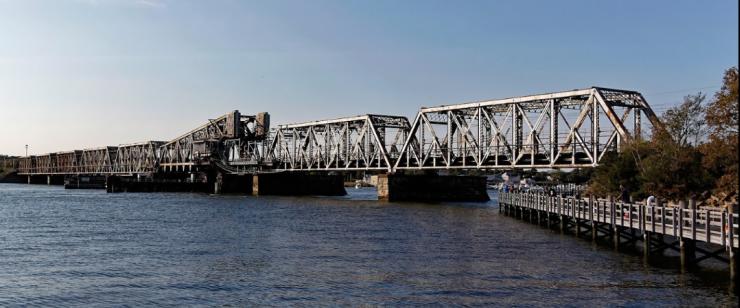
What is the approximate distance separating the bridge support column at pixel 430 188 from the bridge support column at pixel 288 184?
38272mm

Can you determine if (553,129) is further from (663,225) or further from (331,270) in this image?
(331,270)

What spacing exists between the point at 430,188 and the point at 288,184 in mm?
44095

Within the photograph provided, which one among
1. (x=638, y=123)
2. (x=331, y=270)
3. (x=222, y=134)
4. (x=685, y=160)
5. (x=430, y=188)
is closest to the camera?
(x=331, y=270)

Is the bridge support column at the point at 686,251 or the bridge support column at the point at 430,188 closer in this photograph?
the bridge support column at the point at 686,251

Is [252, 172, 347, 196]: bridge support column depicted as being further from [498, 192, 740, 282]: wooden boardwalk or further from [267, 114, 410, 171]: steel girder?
[498, 192, 740, 282]: wooden boardwalk

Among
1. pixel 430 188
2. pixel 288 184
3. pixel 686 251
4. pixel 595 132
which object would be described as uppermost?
pixel 595 132

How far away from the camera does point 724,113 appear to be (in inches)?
1390

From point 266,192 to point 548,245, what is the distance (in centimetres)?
11715

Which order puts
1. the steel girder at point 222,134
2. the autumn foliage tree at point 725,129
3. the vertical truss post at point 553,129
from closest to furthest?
1. the autumn foliage tree at point 725,129
2. the vertical truss post at point 553,129
3. the steel girder at point 222,134

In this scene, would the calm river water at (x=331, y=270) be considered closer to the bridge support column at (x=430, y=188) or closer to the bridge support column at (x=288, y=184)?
the bridge support column at (x=430, y=188)

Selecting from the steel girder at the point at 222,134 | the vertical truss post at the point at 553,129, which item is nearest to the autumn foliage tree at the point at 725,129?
the vertical truss post at the point at 553,129

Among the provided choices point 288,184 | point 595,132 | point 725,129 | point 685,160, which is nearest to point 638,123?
point 595,132

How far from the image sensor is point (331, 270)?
35.3 m

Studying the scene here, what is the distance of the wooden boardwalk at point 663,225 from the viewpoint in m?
29.6
